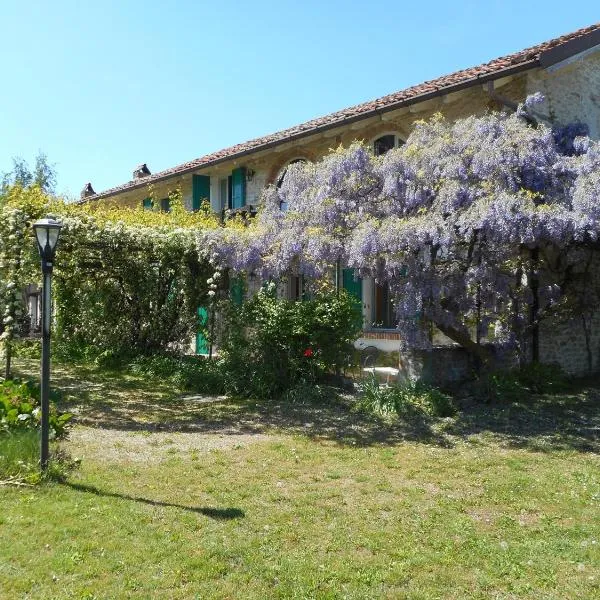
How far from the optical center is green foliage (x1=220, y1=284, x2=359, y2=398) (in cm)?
1034

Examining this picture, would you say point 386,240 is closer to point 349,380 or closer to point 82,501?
point 349,380

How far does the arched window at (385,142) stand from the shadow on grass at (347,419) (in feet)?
20.0

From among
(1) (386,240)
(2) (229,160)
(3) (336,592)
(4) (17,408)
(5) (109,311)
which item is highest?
(2) (229,160)

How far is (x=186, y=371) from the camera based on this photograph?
11.5m

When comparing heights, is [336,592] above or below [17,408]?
below

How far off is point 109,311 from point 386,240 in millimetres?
8439

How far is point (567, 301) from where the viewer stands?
10.9 metres

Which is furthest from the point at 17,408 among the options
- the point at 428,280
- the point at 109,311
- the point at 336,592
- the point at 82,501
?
the point at 109,311

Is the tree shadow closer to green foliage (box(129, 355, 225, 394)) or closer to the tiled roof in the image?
green foliage (box(129, 355, 225, 394))

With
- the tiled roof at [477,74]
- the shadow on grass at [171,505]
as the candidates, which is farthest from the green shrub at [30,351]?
the shadow on grass at [171,505]

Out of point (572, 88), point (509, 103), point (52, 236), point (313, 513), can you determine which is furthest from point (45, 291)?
point (572, 88)

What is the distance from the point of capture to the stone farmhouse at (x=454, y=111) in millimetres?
10641

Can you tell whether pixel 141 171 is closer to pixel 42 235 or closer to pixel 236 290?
pixel 236 290

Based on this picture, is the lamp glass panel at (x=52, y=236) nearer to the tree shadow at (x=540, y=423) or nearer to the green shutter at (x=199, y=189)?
the tree shadow at (x=540, y=423)
